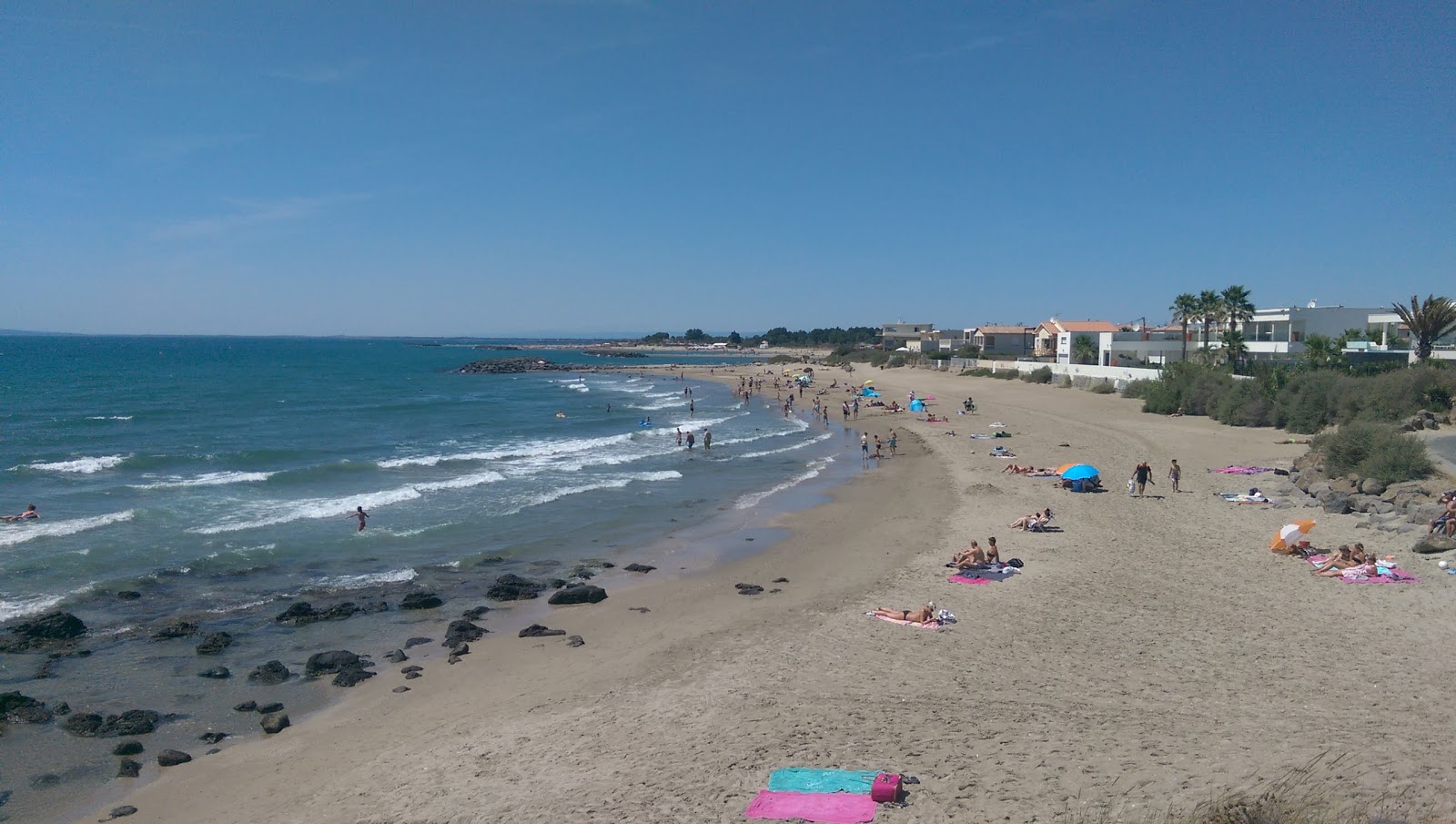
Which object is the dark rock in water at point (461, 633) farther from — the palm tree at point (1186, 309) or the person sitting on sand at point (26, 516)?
the palm tree at point (1186, 309)

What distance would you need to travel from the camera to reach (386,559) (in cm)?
1989

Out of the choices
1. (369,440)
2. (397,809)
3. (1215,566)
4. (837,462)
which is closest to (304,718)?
(397,809)

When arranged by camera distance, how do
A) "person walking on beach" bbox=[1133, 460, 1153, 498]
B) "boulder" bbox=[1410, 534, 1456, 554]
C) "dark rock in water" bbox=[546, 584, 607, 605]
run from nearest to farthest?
1. "boulder" bbox=[1410, 534, 1456, 554]
2. "dark rock in water" bbox=[546, 584, 607, 605]
3. "person walking on beach" bbox=[1133, 460, 1153, 498]

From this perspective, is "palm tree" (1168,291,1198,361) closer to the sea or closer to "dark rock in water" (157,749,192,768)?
the sea

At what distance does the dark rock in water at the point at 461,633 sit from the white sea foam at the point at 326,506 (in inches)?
443

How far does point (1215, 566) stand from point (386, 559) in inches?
696

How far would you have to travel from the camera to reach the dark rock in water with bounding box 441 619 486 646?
14.5 metres

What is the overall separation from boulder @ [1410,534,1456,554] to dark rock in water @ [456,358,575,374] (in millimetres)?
102906

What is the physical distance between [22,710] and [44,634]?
3.36 meters

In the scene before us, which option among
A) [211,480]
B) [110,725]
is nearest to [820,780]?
[110,725]

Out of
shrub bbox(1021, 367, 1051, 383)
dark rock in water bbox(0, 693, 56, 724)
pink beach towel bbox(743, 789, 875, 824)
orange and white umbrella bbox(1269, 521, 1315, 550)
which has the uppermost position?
shrub bbox(1021, 367, 1051, 383)

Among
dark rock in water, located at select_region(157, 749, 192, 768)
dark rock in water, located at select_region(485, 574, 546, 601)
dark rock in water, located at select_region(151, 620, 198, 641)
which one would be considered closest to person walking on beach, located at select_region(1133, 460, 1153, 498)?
dark rock in water, located at select_region(485, 574, 546, 601)

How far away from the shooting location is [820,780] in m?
8.46

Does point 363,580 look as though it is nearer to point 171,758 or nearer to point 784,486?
point 171,758
